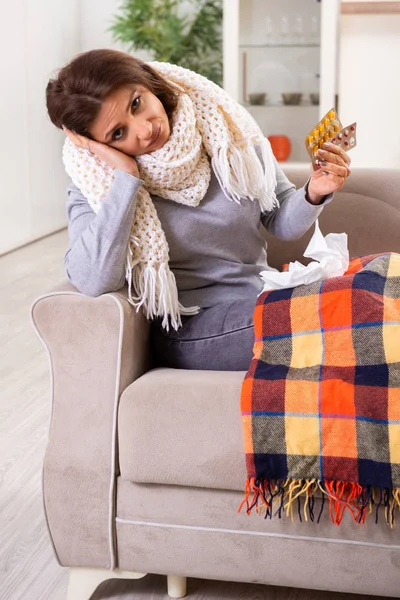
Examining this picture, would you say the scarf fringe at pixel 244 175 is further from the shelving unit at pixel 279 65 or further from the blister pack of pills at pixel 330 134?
the shelving unit at pixel 279 65

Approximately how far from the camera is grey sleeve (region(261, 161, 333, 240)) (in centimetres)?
174

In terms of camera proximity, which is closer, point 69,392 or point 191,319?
point 69,392

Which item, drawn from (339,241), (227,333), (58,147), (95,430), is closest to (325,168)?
(339,241)

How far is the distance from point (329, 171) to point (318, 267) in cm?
23

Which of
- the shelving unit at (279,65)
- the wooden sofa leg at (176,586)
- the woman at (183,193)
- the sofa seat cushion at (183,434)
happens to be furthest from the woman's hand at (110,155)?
the shelving unit at (279,65)

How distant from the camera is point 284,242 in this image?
2033 mm

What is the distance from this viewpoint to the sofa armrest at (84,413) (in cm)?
142

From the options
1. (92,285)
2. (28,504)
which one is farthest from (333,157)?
(28,504)

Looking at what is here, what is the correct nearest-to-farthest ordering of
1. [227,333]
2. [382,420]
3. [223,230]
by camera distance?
[382,420]
[227,333]
[223,230]

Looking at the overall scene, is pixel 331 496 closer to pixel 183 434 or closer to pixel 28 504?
pixel 183 434

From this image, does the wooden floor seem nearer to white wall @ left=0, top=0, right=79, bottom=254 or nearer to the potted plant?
white wall @ left=0, top=0, right=79, bottom=254

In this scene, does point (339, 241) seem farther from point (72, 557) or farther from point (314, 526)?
point (72, 557)

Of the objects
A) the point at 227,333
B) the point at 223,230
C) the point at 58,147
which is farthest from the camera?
the point at 58,147

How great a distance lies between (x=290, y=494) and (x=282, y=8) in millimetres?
3958
